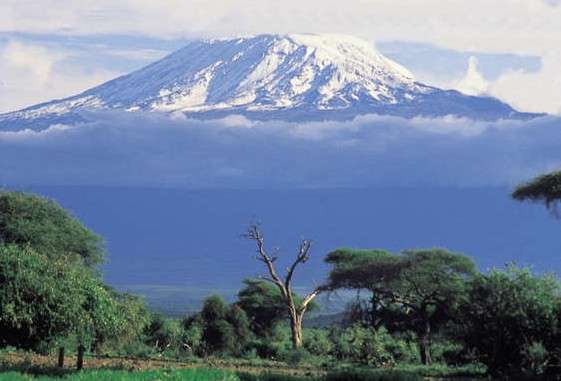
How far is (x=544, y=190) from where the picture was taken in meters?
30.7

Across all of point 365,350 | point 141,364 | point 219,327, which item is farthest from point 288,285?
point 141,364

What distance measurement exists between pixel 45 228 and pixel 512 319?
925 inches

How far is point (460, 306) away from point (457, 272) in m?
20.8

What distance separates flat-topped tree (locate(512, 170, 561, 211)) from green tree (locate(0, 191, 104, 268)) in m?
19.3

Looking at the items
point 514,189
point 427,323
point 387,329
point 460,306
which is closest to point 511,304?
point 460,306

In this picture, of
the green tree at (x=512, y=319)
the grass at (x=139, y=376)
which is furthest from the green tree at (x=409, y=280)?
the grass at (x=139, y=376)

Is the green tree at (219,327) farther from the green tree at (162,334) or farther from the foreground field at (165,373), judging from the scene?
the foreground field at (165,373)

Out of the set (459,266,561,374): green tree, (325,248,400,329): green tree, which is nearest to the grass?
(459,266,561,374): green tree

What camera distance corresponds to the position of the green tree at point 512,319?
26641 millimetres

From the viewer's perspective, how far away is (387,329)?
48250mm

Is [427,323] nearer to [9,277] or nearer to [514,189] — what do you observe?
[514,189]

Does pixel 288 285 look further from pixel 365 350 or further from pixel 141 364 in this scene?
pixel 141 364

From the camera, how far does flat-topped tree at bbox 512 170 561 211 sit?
30.3 metres

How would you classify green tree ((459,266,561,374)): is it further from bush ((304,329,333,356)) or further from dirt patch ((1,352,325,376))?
bush ((304,329,333,356))
